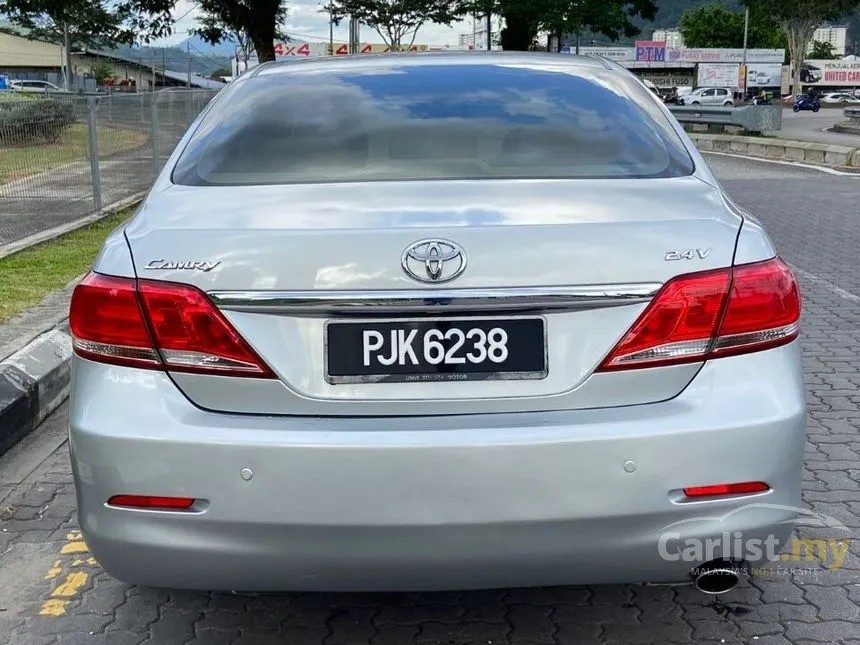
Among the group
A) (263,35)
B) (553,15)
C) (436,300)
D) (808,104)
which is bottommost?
(808,104)

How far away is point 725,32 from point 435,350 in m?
125

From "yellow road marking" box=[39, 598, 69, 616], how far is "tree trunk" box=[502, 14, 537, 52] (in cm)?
3220

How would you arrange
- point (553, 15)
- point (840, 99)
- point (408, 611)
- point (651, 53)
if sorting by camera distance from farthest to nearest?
point (651, 53) < point (840, 99) < point (553, 15) < point (408, 611)

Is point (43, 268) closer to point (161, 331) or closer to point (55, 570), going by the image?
point (55, 570)

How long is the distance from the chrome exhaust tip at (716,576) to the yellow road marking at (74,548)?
81.5 inches

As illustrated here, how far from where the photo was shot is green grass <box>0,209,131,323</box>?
23.5ft

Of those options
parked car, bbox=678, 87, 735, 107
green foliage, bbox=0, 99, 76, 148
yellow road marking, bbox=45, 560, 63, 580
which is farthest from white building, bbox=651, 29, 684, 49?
yellow road marking, bbox=45, 560, 63, 580

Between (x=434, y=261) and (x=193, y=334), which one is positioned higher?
(x=434, y=261)

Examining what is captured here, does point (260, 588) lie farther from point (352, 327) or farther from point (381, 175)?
point (381, 175)

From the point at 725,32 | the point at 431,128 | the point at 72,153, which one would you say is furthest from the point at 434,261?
the point at 725,32

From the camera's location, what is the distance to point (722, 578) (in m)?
2.88

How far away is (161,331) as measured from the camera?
246cm

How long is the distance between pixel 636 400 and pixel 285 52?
81.8 metres

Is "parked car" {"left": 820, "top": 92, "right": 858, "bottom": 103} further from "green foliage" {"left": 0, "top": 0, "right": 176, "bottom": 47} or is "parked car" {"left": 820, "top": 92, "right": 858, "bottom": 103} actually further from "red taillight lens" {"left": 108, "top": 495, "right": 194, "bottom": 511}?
"red taillight lens" {"left": 108, "top": 495, "right": 194, "bottom": 511}
